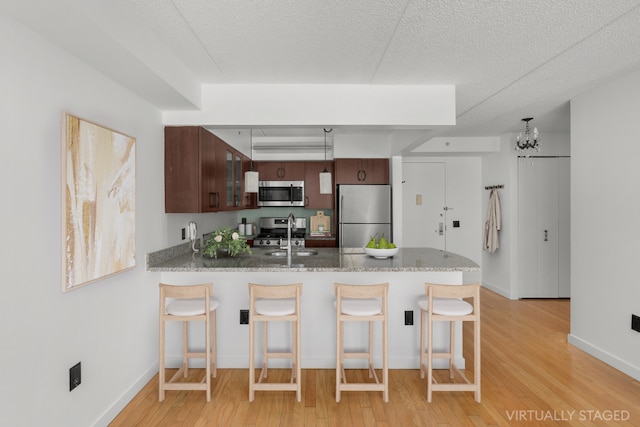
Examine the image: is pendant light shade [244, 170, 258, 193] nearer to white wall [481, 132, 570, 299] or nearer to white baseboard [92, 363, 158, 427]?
white baseboard [92, 363, 158, 427]

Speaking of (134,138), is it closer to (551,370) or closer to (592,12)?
(592,12)

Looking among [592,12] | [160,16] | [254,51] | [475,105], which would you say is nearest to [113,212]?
[160,16]

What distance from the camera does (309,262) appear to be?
3197 millimetres

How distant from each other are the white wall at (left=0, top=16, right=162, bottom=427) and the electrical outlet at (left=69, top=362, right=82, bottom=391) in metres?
0.03

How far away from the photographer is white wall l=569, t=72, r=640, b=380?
3027 mm

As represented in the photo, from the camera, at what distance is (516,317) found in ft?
15.1

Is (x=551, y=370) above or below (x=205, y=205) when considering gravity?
below

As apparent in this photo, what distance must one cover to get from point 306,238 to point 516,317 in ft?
10.0

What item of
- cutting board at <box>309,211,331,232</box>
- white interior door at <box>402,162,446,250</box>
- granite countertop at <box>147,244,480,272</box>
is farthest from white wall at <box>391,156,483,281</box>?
granite countertop at <box>147,244,480,272</box>

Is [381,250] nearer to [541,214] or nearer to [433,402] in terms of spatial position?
[433,402]

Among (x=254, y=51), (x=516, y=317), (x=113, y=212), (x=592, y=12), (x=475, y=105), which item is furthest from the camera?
(x=516, y=317)

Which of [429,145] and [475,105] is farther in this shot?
[429,145]

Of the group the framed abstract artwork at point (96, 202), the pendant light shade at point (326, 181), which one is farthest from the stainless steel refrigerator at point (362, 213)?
the framed abstract artwork at point (96, 202)

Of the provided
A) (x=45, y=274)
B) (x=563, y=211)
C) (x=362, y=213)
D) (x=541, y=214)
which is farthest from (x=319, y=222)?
(x=45, y=274)
